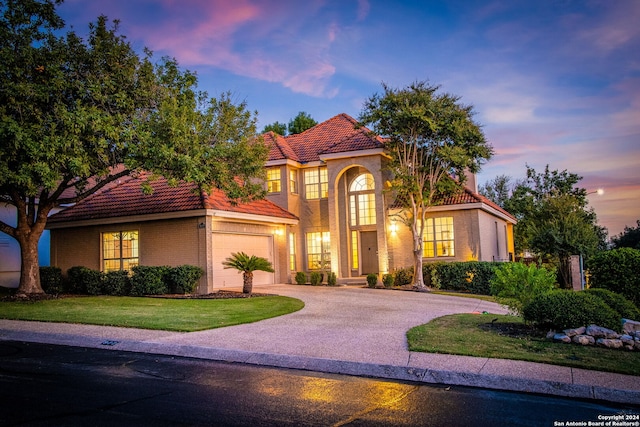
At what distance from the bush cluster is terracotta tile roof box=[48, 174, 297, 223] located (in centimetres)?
240

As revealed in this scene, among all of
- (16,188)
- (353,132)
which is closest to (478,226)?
(353,132)

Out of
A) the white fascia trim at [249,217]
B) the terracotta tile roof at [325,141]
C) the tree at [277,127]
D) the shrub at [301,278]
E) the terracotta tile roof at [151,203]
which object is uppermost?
the tree at [277,127]

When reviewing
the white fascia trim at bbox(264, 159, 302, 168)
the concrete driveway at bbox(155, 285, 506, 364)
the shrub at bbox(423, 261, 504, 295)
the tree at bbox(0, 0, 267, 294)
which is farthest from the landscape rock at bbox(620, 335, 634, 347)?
the white fascia trim at bbox(264, 159, 302, 168)

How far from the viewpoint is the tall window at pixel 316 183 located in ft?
90.2

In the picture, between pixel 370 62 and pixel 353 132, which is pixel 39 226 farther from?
pixel 353 132

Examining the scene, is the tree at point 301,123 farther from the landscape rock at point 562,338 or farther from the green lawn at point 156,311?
the landscape rock at point 562,338

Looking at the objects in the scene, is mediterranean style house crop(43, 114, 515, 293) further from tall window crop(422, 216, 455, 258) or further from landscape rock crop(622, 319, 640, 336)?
landscape rock crop(622, 319, 640, 336)

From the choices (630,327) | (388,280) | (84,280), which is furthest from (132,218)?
(630,327)

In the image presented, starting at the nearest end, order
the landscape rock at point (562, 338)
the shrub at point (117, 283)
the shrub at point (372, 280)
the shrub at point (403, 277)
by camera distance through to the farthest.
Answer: the landscape rock at point (562, 338), the shrub at point (117, 283), the shrub at point (372, 280), the shrub at point (403, 277)

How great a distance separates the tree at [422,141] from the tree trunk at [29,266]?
13878 millimetres

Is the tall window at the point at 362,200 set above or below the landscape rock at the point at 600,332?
above

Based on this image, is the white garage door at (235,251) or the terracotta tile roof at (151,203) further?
the white garage door at (235,251)

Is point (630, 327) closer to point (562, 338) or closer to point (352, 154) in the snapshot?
point (562, 338)

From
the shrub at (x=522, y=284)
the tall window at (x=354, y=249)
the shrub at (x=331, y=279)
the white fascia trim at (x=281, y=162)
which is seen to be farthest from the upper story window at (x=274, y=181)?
the shrub at (x=522, y=284)
